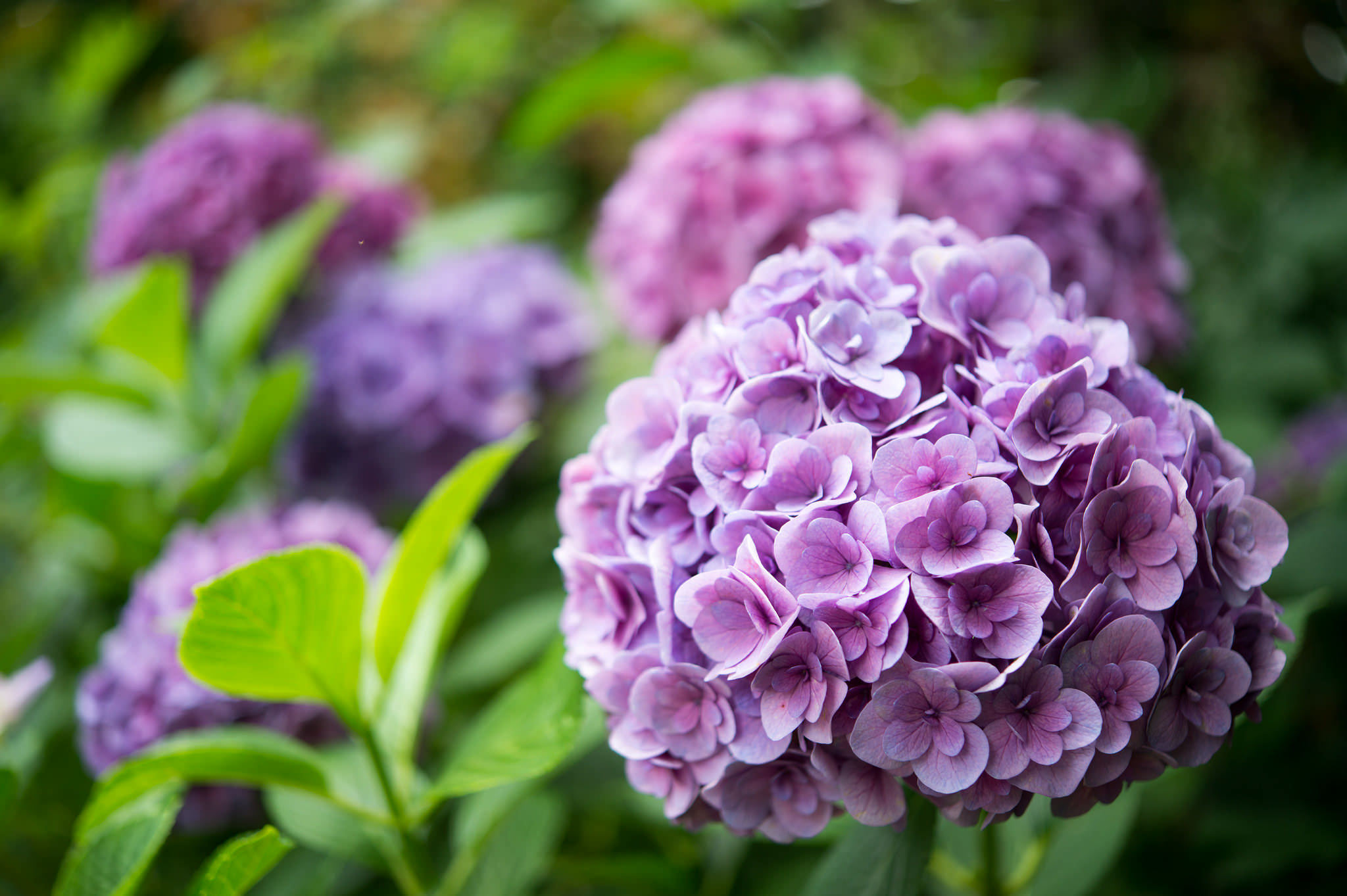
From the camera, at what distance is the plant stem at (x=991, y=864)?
2.03ft

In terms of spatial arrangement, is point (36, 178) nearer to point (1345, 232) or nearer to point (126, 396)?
point (126, 396)

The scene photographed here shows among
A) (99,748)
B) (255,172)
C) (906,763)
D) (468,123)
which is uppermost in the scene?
(906,763)

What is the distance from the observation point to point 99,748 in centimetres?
84

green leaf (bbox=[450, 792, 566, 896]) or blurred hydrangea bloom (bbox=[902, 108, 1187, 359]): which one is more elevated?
blurred hydrangea bloom (bbox=[902, 108, 1187, 359])

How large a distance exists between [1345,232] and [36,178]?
240 centimetres

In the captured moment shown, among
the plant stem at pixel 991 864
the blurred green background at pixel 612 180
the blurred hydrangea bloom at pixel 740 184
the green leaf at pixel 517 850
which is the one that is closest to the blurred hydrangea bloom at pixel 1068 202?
the blurred hydrangea bloom at pixel 740 184

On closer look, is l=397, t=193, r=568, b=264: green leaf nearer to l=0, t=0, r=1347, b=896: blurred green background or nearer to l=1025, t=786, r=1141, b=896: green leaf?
l=0, t=0, r=1347, b=896: blurred green background

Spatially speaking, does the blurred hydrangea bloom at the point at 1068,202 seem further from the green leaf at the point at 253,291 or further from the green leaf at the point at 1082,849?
the green leaf at the point at 253,291

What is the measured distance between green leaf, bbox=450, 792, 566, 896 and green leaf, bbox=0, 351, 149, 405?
64cm

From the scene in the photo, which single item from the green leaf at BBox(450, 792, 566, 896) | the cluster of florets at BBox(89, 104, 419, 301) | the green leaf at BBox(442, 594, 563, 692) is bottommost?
the green leaf at BBox(442, 594, 563, 692)

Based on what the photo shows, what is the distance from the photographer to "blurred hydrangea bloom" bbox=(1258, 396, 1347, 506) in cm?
127

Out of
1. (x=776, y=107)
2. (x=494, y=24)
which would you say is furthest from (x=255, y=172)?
(x=494, y=24)

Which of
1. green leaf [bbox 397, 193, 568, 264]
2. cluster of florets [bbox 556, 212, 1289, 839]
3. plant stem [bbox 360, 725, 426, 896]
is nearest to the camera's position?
cluster of florets [bbox 556, 212, 1289, 839]

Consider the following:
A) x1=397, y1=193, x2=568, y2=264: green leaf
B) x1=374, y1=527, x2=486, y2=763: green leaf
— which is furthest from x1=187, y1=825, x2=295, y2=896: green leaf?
x1=397, y1=193, x2=568, y2=264: green leaf
